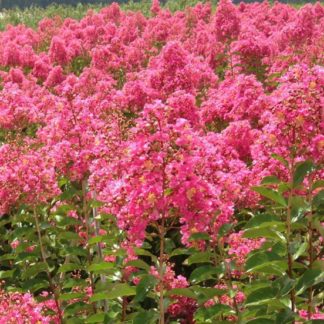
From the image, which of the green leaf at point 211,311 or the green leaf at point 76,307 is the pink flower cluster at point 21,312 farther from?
the green leaf at point 211,311

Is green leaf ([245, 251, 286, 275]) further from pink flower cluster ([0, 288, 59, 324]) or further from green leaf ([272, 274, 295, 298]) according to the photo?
pink flower cluster ([0, 288, 59, 324])

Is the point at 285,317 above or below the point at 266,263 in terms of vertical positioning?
below

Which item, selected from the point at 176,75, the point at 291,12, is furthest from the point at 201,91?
the point at 291,12

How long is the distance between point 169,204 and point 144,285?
40 centimetres

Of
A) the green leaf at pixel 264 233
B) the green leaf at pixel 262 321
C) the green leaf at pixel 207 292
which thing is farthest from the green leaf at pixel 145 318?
the green leaf at pixel 264 233

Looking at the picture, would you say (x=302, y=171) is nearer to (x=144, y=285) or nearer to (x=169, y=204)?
(x=169, y=204)

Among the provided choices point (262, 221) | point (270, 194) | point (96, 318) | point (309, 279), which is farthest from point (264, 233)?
point (96, 318)

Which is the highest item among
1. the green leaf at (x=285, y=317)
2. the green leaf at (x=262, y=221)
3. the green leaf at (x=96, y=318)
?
the green leaf at (x=262, y=221)

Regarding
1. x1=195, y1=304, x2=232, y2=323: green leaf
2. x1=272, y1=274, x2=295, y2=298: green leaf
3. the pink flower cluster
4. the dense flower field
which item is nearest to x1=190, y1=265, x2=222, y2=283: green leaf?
the dense flower field

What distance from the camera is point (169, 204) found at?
10.0 feet

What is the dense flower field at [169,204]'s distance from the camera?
119 inches

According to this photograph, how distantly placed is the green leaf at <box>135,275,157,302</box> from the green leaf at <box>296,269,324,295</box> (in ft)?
2.21

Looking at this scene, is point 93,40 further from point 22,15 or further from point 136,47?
point 22,15

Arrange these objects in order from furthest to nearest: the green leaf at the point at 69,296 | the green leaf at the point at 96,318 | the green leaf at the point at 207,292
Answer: the green leaf at the point at 69,296 < the green leaf at the point at 96,318 < the green leaf at the point at 207,292
